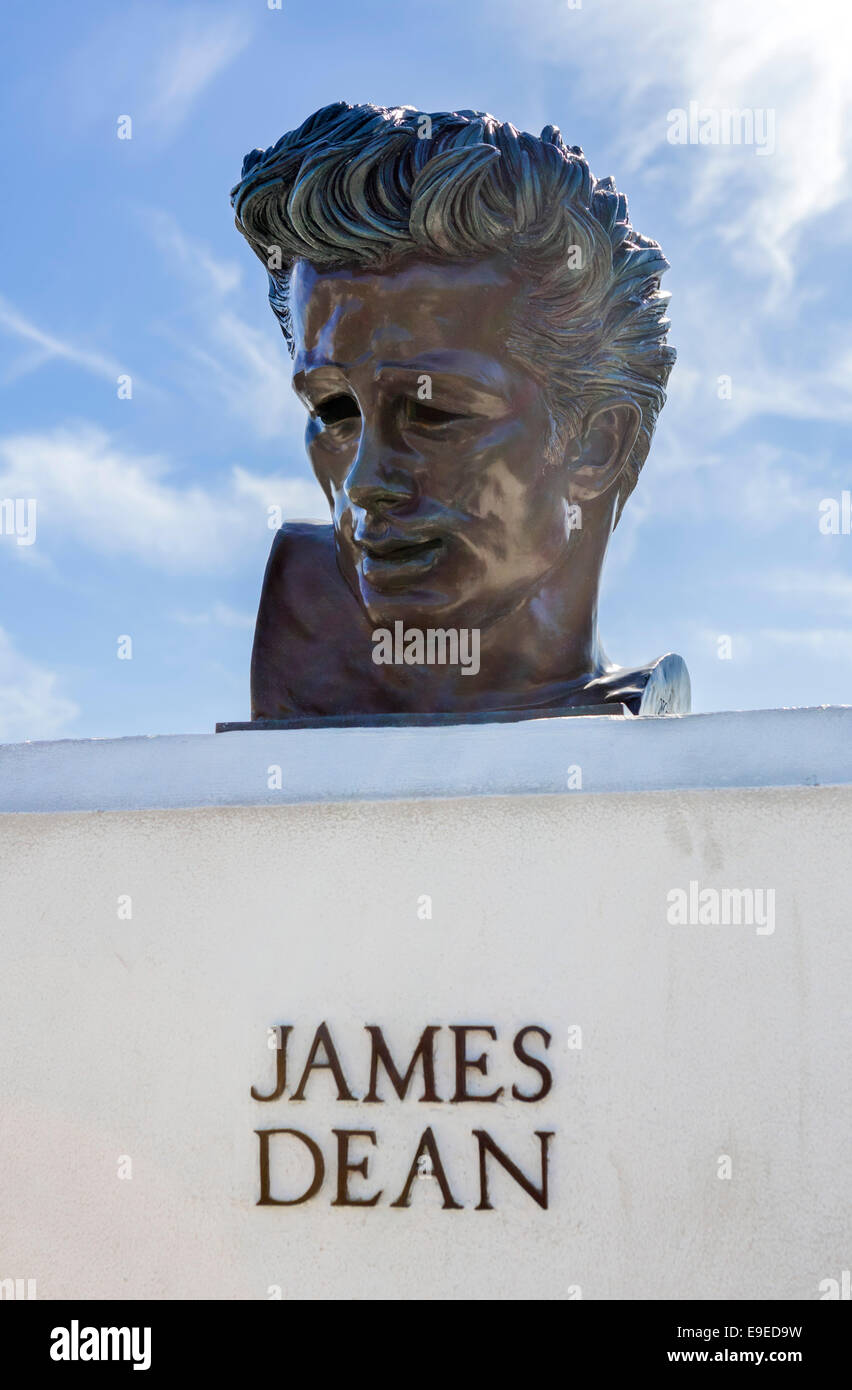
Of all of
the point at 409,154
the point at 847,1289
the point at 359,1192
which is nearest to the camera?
the point at 847,1289

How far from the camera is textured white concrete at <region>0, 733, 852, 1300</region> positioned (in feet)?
9.59

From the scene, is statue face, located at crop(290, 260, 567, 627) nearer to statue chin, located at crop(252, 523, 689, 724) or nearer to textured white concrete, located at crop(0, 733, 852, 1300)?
statue chin, located at crop(252, 523, 689, 724)

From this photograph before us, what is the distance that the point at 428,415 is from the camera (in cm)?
410

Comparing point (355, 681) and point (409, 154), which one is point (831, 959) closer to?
point (355, 681)

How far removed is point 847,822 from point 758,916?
0.86ft

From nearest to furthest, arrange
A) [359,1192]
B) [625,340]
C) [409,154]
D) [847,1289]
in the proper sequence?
[847,1289] → [359,1192] → [409,154] → [625,340]

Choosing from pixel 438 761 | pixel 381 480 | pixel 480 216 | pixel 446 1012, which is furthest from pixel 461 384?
pixel 446 1012

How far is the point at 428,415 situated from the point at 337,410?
0.37 meters

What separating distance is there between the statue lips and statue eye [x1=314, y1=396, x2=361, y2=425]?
15.5 inches

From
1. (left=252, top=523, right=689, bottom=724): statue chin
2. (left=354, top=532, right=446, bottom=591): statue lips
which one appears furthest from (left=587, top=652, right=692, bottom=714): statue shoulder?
(left=354, top=532, right=446, bottom=591): statue lips

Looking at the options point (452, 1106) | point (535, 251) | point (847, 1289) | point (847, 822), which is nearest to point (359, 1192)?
point (452, 1106)

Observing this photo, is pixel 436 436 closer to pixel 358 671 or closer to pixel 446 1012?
pixel 358 671

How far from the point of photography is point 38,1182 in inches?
125

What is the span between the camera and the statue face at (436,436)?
159 inches
